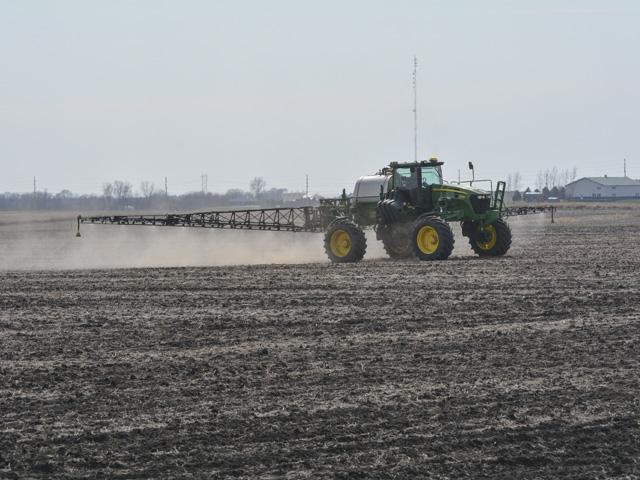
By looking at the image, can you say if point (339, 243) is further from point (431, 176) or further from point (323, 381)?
point (323, 381)

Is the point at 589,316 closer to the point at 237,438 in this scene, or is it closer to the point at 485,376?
the point at 485,376

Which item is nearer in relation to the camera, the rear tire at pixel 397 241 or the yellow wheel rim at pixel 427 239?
the yellow wheel rim at pixel 427 239

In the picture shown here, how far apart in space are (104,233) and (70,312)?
2976 cm

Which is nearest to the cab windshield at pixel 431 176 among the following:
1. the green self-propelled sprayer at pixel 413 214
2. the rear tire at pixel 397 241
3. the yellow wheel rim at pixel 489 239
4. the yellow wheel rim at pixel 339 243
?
the green self-propelled sprayer at pixel 413 214

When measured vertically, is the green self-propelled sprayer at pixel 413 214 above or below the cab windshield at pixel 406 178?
below

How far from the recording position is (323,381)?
1069 centimetres

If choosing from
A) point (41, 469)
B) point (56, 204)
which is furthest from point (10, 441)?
point (56, 204)

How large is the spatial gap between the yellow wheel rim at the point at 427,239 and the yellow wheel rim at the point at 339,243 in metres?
1.99

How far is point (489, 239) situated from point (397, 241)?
87.2 inches

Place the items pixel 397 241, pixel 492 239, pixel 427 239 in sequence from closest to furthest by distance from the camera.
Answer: pixel 427 239, pixel 492 239, pixel 397 241

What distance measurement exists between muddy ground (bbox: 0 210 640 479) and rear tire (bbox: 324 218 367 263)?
696 cm

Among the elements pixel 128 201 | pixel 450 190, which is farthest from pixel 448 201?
pixel 128 201

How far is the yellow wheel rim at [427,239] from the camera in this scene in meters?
25.3

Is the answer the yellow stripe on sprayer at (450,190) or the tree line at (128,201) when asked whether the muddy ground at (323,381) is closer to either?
the yellow stripe on sprayer at (450,190)
